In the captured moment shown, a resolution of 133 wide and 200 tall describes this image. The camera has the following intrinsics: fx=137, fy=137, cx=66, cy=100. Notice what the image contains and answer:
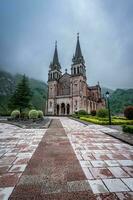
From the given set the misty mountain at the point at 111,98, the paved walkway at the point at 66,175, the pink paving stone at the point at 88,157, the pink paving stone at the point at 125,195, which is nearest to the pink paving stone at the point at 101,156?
the paved walkway at the point at 66,175

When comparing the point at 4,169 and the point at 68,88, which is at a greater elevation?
the point at 68,88

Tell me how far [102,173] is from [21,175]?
5.73 ft

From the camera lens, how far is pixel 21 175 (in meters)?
2.88

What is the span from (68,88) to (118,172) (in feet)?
152

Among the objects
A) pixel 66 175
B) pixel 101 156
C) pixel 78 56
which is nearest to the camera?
pixel 66 175

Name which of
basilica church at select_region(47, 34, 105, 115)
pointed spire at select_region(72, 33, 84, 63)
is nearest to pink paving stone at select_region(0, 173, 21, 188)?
basilica church at select_region(47, 34, 105, 115)

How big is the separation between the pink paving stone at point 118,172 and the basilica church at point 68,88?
128 feet

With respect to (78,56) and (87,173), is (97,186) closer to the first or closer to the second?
(87,173)

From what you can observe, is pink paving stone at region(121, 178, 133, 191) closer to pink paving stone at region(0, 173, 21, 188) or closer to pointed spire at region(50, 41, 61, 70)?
pink paving stone at region(0, 173, 21, 188)

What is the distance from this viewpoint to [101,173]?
9.93 feet

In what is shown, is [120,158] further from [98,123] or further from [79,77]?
[79,77]

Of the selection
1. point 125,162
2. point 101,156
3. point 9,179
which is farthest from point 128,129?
point 9,179

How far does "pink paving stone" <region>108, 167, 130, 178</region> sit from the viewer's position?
294 centimetres

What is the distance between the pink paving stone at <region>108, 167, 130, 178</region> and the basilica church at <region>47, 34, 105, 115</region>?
39125 millimetres
